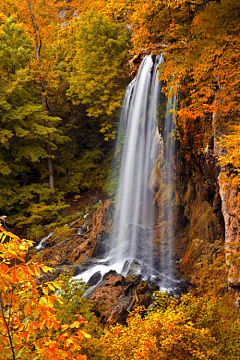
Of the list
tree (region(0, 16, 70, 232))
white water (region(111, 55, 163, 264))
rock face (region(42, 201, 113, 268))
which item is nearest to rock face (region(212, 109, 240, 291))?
white water (region(111, 55, 163, 264))

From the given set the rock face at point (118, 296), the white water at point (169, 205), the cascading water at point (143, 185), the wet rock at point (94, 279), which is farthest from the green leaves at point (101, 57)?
the rock face at point (118, 296)

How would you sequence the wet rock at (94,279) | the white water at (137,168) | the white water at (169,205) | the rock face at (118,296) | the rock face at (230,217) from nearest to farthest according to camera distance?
the rock face at (230,217) < the rock face at (118,296) < the wet rock at (94,279) < the white water at (169,205) < the white water at (137,168)

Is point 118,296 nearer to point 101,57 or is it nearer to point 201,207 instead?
point 201,207

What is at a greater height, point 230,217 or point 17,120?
point 17,120

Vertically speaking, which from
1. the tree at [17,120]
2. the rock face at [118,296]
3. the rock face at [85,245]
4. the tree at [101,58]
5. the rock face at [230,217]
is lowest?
the rock face at [118,296]

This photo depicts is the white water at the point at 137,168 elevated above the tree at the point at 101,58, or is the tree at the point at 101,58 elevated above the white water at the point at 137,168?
the tree at the point at 101,58

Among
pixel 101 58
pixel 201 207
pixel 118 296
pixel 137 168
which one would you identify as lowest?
pixel 118 296

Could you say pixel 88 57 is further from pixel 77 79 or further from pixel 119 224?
pixel 119 224

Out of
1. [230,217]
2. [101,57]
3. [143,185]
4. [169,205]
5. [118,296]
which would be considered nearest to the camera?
[230,217]

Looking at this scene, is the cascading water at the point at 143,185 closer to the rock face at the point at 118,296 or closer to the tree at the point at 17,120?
the rock face at the point at 118,296

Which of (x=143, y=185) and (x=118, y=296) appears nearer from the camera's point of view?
(x=118, y=296)

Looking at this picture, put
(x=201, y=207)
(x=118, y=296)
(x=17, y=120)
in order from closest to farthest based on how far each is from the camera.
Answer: (x=118, y=296), (x=201, y=207), (x=17, y=120)

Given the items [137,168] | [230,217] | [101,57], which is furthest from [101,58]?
[230,217]

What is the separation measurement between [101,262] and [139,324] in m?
6.52
